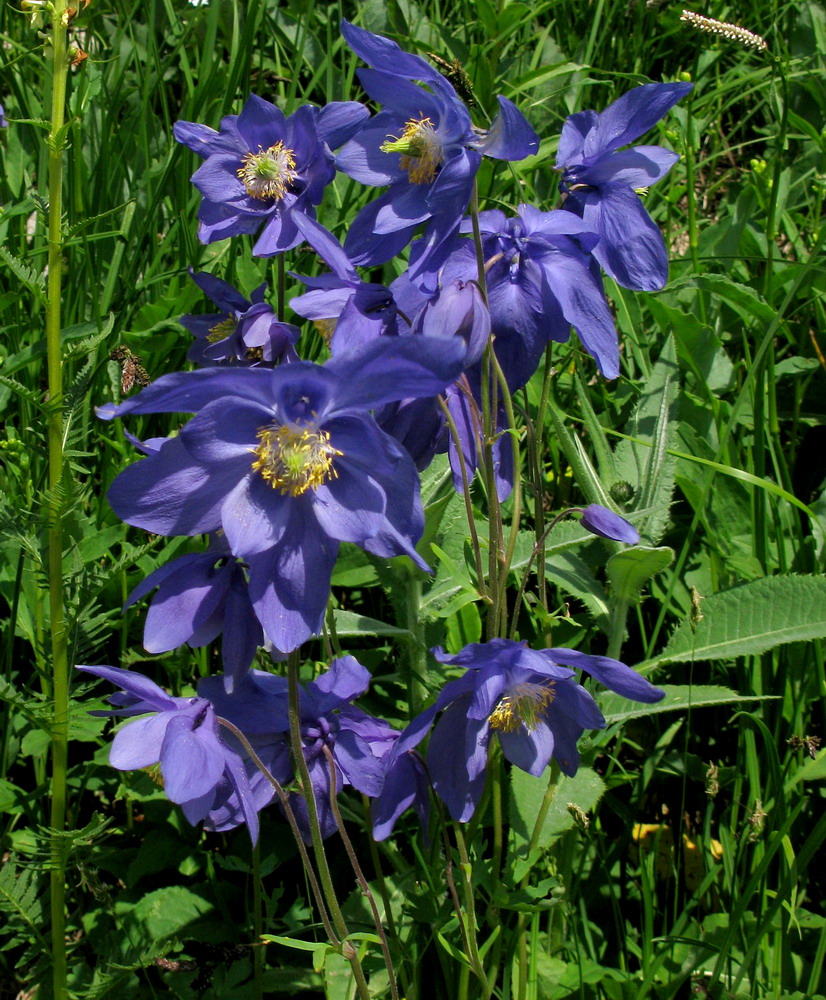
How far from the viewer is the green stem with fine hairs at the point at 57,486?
1599 mm

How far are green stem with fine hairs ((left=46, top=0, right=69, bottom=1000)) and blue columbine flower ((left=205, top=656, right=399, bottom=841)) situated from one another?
324 millimetres

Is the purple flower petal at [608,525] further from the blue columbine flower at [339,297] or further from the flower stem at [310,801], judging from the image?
the flower stem at [310,801]

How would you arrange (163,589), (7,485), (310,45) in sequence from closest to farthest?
(163,589), (7,485), (310,45)

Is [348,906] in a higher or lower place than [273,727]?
lower

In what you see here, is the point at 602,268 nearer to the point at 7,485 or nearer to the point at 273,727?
the point at 273,727

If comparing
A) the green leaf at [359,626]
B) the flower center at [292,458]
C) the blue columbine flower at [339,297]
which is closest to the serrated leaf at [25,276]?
the blue columbine flower at [339,297]

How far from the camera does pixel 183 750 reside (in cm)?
146

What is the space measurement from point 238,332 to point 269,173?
12.8 inches

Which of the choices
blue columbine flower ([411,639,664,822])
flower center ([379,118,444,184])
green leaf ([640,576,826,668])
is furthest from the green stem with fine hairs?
green leaf ([640,576,826,668])

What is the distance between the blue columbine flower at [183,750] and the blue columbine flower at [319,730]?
70 mm

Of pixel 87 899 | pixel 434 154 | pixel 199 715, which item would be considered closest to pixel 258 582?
pixel 199 715

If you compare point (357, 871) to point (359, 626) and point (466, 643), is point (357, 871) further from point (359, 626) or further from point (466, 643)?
point (466, 643)

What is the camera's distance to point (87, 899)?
2.14 meters

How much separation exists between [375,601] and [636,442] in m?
0.81
